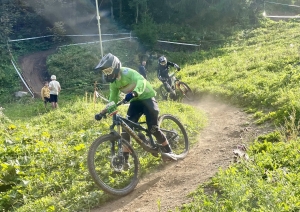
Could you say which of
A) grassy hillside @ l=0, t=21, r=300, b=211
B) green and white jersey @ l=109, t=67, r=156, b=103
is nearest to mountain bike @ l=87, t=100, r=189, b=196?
grassy hillside @ l=0, t=21, r=300, b=211

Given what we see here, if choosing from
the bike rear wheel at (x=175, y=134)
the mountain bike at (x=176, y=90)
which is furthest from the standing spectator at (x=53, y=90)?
the bike rear wheel at (x=175, y=134)

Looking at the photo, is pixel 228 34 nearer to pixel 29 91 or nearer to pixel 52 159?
pixel 29 91

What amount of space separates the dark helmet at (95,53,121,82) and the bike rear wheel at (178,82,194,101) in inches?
308

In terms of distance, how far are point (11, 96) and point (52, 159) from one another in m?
17.6

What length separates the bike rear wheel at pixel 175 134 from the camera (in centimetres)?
696

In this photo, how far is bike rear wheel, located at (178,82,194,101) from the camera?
1327cm

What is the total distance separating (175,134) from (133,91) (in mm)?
2023

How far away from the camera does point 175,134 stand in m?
7.08

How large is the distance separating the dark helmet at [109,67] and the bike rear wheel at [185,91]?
308 inches

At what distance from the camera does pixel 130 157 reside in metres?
5.88

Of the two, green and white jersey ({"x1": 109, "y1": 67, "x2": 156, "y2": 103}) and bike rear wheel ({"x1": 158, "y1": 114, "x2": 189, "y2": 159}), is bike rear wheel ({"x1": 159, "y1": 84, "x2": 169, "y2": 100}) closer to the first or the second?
bike rear wheel ({"x1": 158, "y1": 114, "x2": 189, "y2": 159})

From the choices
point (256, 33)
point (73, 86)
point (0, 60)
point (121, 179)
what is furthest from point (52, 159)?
point (256, 33)

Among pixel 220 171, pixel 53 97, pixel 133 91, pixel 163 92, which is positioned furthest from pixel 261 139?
pixel 53 97

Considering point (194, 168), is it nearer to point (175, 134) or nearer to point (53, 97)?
point (175, 134)
